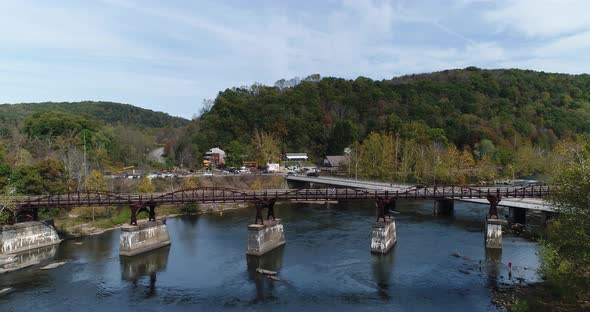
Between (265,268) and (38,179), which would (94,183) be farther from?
(265,268)

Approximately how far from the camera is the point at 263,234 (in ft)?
158

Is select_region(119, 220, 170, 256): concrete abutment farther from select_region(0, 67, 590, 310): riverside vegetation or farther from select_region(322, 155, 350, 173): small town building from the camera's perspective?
select_region(322, 155, 350, 173): small town building

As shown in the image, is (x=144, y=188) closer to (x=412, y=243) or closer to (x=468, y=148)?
(x=412, y=243)

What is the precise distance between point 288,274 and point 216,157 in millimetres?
86131

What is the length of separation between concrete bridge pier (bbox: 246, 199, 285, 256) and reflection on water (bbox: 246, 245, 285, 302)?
0.64 meters

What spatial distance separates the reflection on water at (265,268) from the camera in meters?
37.0

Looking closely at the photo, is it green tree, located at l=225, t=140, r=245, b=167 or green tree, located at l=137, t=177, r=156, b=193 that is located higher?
green tree, located at l=225, t=140, r=245, b=167

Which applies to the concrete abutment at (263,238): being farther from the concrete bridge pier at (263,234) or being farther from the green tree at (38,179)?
the green tree at (38,179)

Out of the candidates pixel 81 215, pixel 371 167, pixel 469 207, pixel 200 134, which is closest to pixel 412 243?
pixel 469 207

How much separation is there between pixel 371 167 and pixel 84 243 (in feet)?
219

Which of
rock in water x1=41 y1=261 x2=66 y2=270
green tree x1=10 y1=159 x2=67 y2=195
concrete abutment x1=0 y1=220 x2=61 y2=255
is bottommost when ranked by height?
rock in water x1=41 y1=261 x2=66 y2=270

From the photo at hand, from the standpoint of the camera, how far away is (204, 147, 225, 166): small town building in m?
124

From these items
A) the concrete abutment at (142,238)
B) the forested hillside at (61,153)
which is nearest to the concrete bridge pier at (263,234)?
the concrete abutment at (142,238)

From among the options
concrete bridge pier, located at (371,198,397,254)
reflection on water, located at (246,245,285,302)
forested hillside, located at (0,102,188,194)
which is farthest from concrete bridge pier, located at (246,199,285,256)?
A: forested hillside, located at (0,102,188,194)
